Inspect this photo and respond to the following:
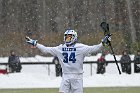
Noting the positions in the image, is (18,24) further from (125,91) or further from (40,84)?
(125,91)

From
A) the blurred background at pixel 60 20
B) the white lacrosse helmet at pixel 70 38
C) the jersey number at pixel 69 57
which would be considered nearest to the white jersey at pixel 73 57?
the jersey number at pixel 69 57

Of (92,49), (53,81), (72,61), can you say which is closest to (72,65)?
(72,61)

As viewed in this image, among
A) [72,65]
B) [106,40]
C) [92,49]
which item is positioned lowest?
[72,65]

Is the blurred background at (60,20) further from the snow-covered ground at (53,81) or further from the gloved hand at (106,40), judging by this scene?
the gloved hand at (106,40)

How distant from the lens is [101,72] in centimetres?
2630

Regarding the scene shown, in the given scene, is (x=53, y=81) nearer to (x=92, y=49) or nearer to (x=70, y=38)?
(x=70, y=38)

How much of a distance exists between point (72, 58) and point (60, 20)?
3728 cm

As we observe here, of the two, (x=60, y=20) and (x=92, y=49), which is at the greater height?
(x=60, y=20)

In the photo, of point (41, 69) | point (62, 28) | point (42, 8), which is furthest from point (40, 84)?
point (42, 8)

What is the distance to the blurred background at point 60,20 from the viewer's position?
1682 inches

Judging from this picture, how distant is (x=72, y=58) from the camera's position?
12.4 meters

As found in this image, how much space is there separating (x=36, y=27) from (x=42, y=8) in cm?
266

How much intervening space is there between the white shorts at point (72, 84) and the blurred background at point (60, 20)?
28.4 m

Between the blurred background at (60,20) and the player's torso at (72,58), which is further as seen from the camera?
the blurred background at (60,20)
